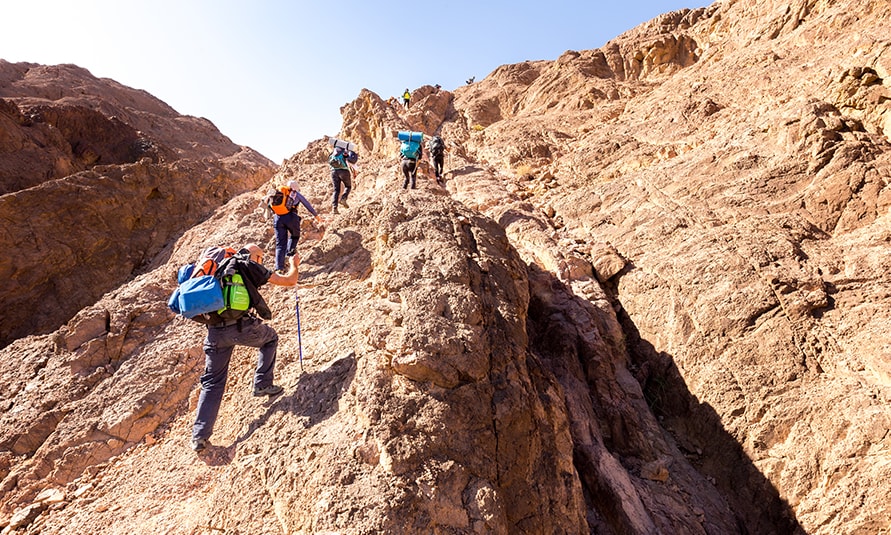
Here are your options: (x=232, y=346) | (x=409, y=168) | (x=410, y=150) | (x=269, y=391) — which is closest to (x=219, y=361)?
(x=232, y=346)

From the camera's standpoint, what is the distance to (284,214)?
679cm

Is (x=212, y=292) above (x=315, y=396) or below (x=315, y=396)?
above

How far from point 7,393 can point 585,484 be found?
7.25 metres

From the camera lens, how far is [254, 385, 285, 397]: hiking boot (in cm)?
448

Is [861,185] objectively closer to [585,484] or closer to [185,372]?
[585,484]

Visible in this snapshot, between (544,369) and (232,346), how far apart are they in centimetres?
333

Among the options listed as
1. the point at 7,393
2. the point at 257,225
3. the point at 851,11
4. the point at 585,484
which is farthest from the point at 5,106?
the point at 851,11

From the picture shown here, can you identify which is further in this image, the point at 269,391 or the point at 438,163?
the point at 438,163

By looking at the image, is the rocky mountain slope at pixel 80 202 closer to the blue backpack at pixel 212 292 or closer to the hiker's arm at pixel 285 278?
the blue backpack at pixel 212 292

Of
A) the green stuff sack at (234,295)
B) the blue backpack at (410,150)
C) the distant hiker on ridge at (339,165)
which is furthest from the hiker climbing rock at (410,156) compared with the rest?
the green stuff sack at (234,295)

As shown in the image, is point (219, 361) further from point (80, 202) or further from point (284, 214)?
point (80, 202)

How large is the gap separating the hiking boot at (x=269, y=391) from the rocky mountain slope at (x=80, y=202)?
27.8 feet

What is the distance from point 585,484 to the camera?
16.0 ft

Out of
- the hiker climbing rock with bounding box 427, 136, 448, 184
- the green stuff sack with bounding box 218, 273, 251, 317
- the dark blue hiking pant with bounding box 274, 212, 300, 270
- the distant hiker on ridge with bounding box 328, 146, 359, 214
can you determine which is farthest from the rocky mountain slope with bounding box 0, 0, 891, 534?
the hiker climbing rock with bounding box 427, 136, 448, 184
